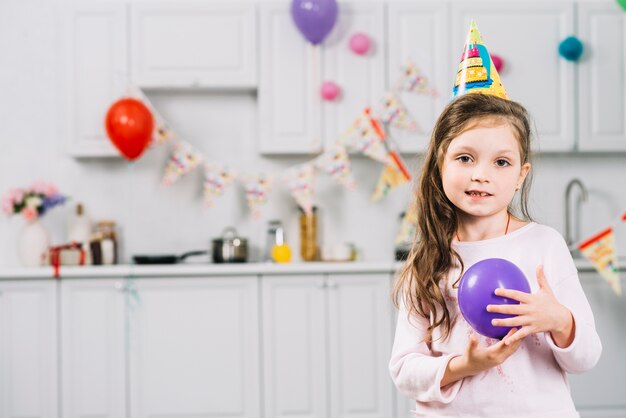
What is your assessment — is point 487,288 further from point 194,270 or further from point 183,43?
point 183,43

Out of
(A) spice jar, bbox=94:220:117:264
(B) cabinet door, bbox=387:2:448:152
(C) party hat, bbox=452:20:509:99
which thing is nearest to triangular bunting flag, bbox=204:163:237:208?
(A) spice jar, bbox=94:220:117:264

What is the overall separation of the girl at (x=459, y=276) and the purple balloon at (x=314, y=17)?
228 cm

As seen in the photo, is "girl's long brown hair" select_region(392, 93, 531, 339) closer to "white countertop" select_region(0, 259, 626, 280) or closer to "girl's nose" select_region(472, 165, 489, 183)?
"girl's nose" select_region(472, 165, 489, 183)

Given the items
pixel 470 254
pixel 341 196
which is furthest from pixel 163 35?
pixel 470 254

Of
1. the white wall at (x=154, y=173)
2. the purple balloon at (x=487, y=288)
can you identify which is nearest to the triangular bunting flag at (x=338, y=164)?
the white wall at (x=154, y=173)

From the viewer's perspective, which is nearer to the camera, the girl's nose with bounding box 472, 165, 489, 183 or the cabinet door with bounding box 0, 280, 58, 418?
the girl's nose with bounding box 472, 165, 489, 183

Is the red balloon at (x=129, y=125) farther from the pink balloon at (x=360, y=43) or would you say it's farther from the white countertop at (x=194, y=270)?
the pink balloon at (x=360, y=43)

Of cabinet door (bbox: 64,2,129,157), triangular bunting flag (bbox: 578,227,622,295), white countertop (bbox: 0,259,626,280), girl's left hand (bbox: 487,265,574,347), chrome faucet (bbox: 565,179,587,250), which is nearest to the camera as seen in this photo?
girl's left hand (bbox: 487,265,574,347)

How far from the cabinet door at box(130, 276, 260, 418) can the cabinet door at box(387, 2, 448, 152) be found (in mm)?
1091

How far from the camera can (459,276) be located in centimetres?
118

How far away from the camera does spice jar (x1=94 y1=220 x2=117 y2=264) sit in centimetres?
356

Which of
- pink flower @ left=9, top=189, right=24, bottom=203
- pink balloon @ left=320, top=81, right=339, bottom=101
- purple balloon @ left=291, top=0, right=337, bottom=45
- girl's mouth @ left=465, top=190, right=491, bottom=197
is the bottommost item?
girl's mouth @ left=465, top=190, right=491, bottom=197

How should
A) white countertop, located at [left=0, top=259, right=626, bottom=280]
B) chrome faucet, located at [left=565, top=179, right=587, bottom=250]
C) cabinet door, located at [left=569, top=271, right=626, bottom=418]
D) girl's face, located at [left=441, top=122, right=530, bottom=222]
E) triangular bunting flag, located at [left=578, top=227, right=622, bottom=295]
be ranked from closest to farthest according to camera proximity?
girl's face, located at [left=441, top=122, right=530, bottom=222]
triangular bunting flag, located at [left=578, top=227, right=622, bottom=295]
white countertop, located at [left=0, top=259, right=626, bottom=280]
cabinet door, located at [left=569, top=271, right=626, bottom=418]
chrome faucet, located at [left=565, top=179, right=587, bottom=250]

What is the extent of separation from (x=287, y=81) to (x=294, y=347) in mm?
1248
